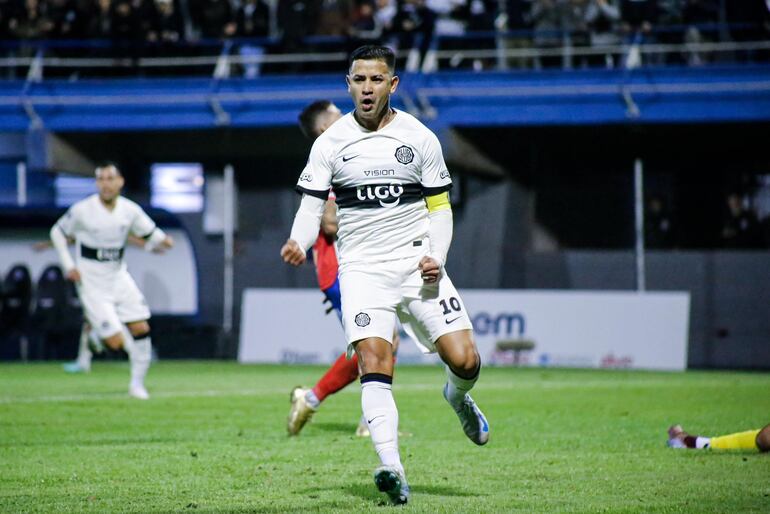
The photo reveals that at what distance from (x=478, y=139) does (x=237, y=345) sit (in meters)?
6.37

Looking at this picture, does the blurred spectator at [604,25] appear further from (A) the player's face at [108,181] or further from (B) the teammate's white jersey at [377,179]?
A: (B) the teammate's white jersey at [377,179]

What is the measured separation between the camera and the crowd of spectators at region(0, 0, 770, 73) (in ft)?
75.2

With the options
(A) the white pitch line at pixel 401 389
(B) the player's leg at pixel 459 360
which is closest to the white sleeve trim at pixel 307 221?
(B) the player's leg at pixel 459 360

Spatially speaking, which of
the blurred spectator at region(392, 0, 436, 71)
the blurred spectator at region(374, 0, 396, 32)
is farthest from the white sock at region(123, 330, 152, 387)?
the blurred spectator at region(374, 0, 396, 32)

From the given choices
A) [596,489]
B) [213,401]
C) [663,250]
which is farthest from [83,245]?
[663,250]

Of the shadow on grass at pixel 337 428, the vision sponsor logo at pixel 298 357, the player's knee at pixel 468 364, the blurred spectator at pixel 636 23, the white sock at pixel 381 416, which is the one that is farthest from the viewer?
the blurred spectator at pixel 636 23

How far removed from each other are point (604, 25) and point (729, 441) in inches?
609

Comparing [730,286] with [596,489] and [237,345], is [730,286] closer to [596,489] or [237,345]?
[237,345]

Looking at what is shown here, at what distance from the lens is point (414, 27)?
918 inches

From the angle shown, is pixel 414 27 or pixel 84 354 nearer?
pixel 84 354

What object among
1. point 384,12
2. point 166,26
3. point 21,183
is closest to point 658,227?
point 384,12

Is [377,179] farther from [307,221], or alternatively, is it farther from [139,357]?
[139,357]

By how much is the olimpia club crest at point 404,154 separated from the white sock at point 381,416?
1.19 metres

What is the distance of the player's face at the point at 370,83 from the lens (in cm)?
705
